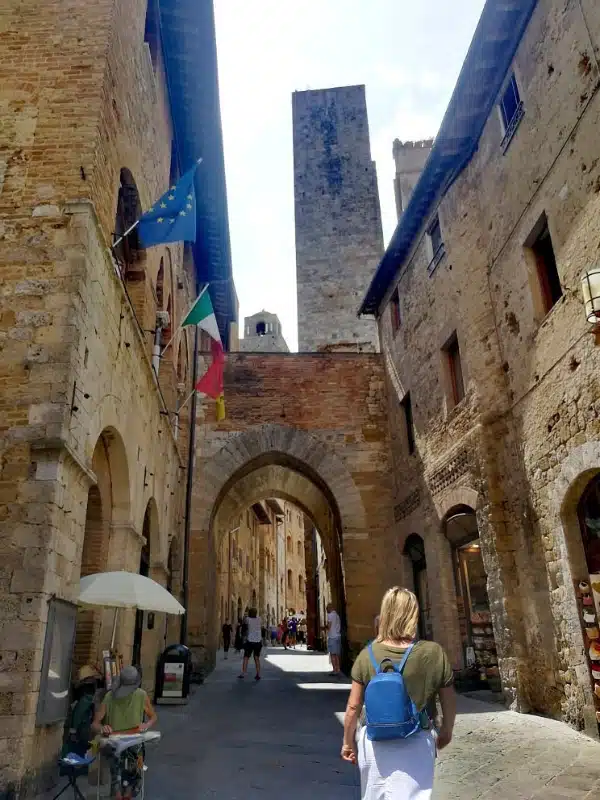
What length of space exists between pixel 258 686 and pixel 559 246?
8.74 metres

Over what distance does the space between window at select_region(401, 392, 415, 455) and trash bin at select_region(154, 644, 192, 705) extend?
550cm

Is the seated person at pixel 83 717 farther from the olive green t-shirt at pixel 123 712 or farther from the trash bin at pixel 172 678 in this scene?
the trash bin at pixel 172 678

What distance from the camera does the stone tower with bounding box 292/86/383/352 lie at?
20141 millimetres

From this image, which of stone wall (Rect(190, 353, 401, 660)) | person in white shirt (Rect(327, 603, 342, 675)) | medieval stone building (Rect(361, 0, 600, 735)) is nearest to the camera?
medieval stone building (Rect(361, 0, 600, 735))

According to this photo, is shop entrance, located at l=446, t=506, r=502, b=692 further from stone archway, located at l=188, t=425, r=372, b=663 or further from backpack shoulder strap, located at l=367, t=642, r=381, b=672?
backpack shoulder strap, located at l=367, t=642, r=381, b=672

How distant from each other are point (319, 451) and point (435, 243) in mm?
4871

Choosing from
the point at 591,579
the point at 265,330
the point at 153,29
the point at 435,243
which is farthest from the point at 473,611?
the point at 265,330

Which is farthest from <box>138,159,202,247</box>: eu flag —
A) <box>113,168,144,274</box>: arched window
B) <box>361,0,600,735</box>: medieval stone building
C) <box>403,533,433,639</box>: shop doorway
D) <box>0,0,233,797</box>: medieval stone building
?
<box>403,533,433,639</box>: shop doorway

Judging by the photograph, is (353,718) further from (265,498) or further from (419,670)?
(265,498)

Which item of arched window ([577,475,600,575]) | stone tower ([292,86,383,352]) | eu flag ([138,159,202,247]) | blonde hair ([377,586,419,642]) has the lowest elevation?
blonde hair ([377,586,419,642])

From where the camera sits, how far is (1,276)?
561 centimetres

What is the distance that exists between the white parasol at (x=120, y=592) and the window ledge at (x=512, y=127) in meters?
6.76

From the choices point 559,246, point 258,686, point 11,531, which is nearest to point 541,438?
point 559,246

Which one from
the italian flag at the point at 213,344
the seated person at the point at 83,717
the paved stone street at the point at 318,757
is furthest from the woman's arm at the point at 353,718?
the italian flag at the point at 213,344
